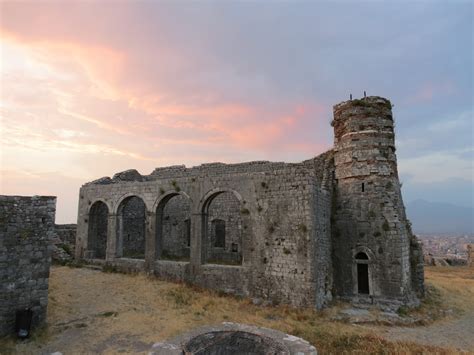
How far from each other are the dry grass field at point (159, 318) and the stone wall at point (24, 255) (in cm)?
80

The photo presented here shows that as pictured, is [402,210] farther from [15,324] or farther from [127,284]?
[15,324]

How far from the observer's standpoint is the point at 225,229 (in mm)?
22812

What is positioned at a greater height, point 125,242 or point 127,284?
point 125,242

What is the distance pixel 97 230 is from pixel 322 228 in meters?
14.4

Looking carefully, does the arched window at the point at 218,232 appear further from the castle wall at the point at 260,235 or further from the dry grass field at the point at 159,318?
the dry grass field at the point at 159,318

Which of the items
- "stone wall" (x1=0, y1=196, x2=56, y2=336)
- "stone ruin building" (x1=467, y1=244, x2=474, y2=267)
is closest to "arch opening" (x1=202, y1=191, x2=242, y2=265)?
"stone wall" (x1=0, y1=196, x2=56, y2=336)

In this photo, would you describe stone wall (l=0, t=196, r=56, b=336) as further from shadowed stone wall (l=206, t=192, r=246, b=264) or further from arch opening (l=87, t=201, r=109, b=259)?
shadowed stone wall (l=206, t=192, r=246, b=264)

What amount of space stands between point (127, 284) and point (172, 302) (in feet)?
11.6

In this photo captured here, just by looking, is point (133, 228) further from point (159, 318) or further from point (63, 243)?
point (159, 318)

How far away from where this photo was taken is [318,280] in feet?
44.1

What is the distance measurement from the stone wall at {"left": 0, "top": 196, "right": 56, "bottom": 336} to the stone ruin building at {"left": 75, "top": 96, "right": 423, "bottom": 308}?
23.8ft

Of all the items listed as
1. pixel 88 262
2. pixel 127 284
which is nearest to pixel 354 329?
pixel 127 284

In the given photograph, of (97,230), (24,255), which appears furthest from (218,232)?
(24,255)

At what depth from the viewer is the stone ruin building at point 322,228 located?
13.7 m
